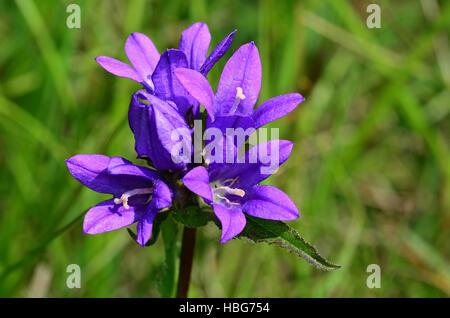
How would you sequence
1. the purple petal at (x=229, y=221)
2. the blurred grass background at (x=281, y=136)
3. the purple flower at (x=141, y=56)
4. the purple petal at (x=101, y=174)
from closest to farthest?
1. the purple petal at (x=229, y=221)
2. the purple petal at (x=101, y=174)
3. the purple flower at (x=141, y=56)
4. the blurred grass background at (x=281, y=136)

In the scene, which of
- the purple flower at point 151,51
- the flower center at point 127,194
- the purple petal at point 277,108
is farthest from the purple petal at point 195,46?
the flower center at point 127,194

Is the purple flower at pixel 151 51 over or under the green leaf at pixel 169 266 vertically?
over

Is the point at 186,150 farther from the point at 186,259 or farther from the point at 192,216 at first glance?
the point at 186,259

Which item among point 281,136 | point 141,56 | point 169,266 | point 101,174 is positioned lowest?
point 169,266

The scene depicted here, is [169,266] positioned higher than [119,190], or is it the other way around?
[119,190]

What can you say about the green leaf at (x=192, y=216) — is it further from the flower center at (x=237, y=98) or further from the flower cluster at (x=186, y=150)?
the flower center at (x=237, y=98)

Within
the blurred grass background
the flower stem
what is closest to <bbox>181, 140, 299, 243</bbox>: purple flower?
the flower stem

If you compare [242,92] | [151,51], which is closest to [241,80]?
[242,92]
